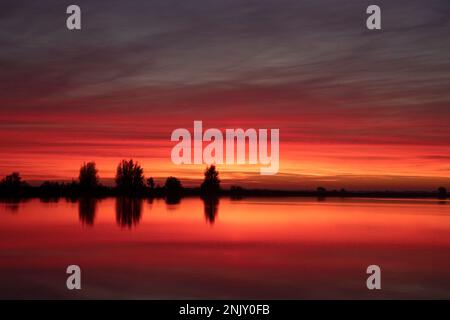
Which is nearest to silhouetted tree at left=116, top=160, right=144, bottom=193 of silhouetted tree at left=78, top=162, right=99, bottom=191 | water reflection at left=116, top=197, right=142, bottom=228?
silhouetted tree at left=78, top=162, right=99, bottom=191

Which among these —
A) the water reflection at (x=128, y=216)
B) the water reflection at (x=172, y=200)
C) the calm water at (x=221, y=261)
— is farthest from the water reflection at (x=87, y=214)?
the water reflection at (x=172, y=200)

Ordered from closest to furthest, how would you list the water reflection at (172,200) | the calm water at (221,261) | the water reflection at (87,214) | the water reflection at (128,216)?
the calm water at (221,261)
the water reflection at (128,216)
the water reflection at (87,214)
the water reflection at (172,200)

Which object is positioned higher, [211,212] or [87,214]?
[87,214]

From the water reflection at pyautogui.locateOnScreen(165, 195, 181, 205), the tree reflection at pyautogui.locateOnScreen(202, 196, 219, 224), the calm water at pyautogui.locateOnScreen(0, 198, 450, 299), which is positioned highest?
the calm water at pyautogui.locateOnScreen(0, 198, 450, 299)

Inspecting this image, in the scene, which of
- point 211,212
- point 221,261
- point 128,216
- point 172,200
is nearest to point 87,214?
point 128,216

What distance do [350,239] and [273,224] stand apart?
690 cm

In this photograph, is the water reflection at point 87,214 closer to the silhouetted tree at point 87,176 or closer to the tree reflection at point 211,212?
the tree reflection at point 211,212

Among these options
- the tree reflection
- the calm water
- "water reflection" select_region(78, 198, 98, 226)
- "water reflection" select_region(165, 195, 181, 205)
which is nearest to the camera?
the calm water

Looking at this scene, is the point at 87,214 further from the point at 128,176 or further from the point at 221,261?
the point at 128,176

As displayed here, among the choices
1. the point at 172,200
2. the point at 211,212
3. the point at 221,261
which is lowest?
the point at 172,200

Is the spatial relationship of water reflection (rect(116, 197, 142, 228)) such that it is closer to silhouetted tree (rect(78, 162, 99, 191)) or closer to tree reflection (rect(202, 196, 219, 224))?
tree reflection (rect(202, 196, 219, 224))

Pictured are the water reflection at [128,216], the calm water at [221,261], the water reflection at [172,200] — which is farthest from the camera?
the water reflection at [172,200]

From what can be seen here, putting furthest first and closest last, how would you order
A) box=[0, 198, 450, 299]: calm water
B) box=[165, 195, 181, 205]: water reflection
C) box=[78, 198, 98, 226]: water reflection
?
box=[165, 195, 181, 205]: water reflection
box=[78, 198, 98, 226]: water reflection
box=[0, 198, 450, 299]: calm water
